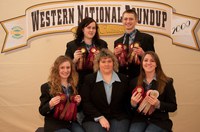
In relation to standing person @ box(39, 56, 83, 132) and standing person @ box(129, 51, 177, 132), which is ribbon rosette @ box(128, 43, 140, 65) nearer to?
standing person @ box(129, 51, 177, 132)

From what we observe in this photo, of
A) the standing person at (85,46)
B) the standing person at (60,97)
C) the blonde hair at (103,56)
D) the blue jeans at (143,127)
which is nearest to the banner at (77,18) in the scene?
the standing person at (85,46)

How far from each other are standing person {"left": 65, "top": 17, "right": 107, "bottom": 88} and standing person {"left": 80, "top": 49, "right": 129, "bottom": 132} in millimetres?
162

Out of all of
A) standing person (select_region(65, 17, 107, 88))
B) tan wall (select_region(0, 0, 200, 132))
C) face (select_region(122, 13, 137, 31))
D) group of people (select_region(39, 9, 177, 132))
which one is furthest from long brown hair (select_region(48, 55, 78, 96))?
tan wall (select_region(0, 0, 200, 132))

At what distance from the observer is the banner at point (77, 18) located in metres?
3.85

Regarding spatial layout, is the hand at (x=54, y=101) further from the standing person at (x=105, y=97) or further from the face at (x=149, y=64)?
the face at (x=149, y=64)

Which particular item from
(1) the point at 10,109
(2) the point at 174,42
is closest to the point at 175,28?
(2) the point at 174,42

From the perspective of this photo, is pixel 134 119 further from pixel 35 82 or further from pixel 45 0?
pixel 45 0

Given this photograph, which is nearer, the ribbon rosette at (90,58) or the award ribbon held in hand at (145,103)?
the award ribbon held in hand at (145,103)

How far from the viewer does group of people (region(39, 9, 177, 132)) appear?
8.36 ft

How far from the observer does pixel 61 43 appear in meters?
3.89

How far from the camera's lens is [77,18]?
12.6 ft

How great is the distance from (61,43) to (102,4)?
0.74m

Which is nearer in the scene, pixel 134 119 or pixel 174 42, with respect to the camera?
pixel 134 119

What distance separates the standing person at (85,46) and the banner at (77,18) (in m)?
0.89
